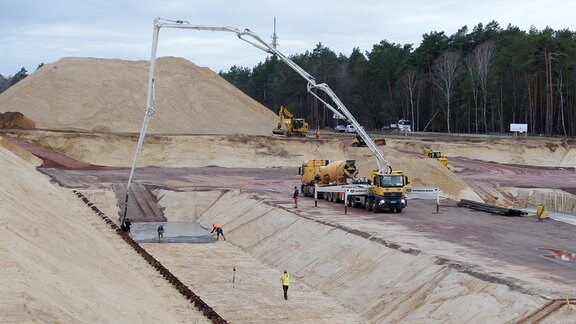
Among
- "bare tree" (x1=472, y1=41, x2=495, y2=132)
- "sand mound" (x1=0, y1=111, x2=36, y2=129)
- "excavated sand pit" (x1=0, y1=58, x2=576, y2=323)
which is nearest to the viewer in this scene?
"excavated sand pit" (x1=0, y1=58, x2=576, y2=323)

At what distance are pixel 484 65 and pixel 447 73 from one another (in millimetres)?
6804

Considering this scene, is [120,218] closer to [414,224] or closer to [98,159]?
[414,224]

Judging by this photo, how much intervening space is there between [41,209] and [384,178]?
16.7 meters

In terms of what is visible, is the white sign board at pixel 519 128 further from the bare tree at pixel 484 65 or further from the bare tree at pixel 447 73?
the bare tree at pixel 447 73

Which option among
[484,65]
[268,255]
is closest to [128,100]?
[484,65]

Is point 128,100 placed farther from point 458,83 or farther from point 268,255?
point 268,255

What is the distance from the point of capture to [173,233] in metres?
40.0

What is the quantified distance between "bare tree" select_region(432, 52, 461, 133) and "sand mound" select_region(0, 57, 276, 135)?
24.0 meters

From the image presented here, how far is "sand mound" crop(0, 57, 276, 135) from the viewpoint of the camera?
93.8 meters

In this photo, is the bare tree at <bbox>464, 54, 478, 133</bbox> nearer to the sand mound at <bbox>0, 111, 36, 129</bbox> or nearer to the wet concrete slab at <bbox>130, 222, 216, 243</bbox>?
the sand mound at <bbox>0, 111, 36, 129</bbox>

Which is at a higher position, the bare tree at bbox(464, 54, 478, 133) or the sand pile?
the bare tree at bbox(464, 54, 478, 133)

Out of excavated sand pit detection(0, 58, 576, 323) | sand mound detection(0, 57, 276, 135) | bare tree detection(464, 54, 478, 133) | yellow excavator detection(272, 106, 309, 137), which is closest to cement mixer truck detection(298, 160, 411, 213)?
excavated sand pit detection(0, 58, 576, 323)

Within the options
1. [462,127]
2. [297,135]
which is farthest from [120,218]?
[462,127]

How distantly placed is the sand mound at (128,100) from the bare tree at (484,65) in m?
28.0
